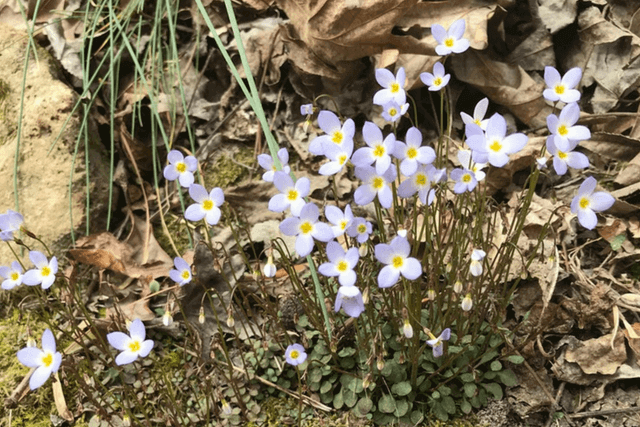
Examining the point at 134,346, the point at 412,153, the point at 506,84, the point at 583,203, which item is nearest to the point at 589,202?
the point at 583,203

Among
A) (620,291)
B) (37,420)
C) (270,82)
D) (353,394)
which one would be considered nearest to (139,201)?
(270,82)

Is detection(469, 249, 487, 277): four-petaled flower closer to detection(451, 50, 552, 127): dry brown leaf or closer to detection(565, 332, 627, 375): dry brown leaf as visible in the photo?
detection(565, 332, 627, 375): dry brown leaf

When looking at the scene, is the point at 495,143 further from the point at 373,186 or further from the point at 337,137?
the point at 337,137

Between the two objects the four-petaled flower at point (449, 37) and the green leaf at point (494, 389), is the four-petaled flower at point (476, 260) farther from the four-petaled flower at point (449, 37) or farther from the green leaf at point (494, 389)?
the four-petaled flower at point (449, 37)

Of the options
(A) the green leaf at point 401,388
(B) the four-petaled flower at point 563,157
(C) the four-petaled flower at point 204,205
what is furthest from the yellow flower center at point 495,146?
(A) the green leaf at point 401,388

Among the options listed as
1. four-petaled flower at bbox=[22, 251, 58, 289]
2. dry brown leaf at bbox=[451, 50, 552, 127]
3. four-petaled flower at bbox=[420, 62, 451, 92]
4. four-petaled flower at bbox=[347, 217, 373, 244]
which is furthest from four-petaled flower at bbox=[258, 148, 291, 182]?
dry brown leaf at bbox=[451, 50, 552, 127]

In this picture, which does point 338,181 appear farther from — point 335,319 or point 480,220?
point 480,220

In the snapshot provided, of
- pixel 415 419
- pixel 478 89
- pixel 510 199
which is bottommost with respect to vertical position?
pixel 415 419
